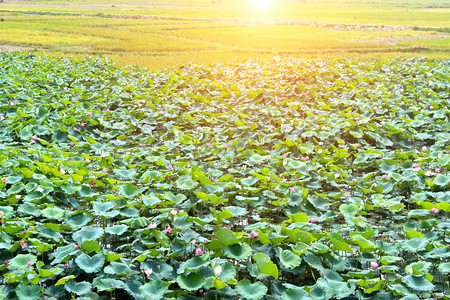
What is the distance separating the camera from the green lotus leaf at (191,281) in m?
3.22

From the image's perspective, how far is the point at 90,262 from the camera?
3.50 meters

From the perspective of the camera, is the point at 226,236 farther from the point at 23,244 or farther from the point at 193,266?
the point at 23,244

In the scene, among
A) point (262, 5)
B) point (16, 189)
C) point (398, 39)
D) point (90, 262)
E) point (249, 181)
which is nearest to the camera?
point (90, 262)

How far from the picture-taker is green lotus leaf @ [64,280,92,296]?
3277 millimetres

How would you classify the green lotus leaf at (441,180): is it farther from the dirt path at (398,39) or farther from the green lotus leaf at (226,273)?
the dirt path at (398,39)

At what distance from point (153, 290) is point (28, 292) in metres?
0.89

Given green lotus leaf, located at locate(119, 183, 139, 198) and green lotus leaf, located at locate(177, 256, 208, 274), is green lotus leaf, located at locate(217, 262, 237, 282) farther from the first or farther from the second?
green lotus leaf, located at locate(119, 183, 139, 198)

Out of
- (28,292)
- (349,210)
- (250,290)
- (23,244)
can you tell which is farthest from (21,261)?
(349,210)

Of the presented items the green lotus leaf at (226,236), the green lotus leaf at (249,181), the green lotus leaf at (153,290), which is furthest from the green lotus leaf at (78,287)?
the green lotus leaf at (249,181)

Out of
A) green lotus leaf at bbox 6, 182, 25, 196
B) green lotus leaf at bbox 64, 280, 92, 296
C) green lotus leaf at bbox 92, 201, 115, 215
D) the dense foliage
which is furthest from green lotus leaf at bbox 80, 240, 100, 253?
green lotus leaf at bbox 6, 182, 25, 196

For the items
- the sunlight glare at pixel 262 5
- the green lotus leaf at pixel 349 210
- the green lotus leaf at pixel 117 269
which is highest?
the sunlight glare at pixel 262 5

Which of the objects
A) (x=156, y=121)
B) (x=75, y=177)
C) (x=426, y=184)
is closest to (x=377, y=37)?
(x=156, y=121)

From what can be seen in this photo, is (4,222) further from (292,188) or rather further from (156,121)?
(156,121)

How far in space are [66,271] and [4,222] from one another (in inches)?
33.4
